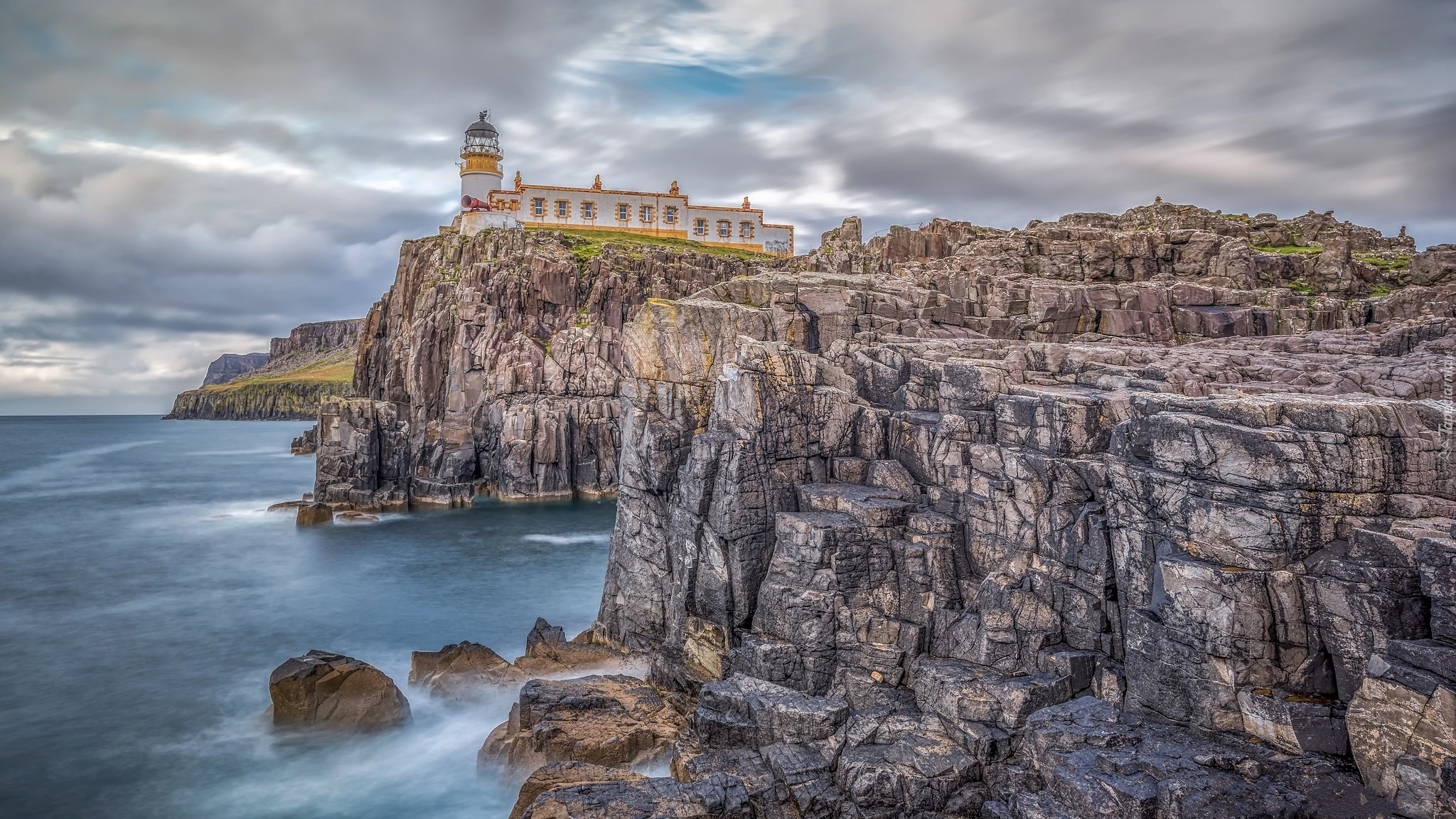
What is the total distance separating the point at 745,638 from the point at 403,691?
45.5 ft

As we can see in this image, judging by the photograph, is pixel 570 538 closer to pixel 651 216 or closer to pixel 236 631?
pixel 236 631

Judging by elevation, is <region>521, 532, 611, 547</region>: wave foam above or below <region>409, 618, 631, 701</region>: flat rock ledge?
above

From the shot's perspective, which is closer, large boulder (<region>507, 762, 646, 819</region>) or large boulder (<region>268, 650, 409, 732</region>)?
large boulder (<region>507, 762, 646, 819</region>)

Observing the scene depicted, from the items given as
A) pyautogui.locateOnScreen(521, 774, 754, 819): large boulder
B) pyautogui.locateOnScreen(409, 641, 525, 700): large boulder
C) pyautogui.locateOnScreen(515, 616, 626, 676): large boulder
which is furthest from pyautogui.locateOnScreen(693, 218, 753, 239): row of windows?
pyautogui.locateOnScreen(521, 774, 754, 819): large boulder

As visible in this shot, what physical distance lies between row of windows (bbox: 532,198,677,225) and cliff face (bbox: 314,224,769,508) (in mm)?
15069

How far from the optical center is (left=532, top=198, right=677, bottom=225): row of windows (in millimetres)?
100250

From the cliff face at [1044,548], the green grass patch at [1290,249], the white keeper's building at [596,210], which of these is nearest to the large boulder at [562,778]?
the cliff face at [1044,548]

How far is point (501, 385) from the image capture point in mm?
71875

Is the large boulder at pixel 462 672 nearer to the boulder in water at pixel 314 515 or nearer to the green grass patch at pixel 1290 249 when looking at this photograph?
the boulder in water at pixel 314 515

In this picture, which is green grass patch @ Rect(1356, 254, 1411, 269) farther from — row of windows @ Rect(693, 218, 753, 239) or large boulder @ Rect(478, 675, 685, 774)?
row of windows @ Rect(693, 218, 753, 239)

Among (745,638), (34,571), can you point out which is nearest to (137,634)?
(34,571)

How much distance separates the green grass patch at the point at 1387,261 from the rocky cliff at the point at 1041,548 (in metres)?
2.82

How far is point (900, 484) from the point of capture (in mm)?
24344

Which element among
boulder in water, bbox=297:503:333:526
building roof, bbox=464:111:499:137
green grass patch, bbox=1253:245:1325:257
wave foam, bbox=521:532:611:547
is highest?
building roof, bbox=464:111:499:137
